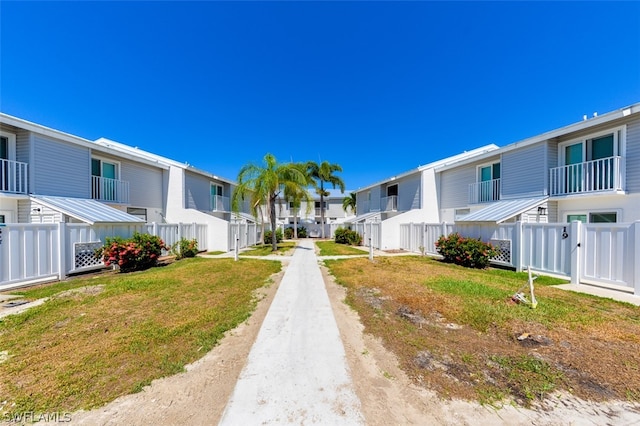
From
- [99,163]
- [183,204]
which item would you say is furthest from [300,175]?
[99,163]

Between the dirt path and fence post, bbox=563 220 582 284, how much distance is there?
707cm

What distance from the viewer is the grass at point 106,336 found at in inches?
122

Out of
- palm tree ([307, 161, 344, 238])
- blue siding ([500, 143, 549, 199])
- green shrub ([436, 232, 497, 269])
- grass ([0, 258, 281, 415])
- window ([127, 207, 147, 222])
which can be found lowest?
grass ([0, 258, 281, 415])

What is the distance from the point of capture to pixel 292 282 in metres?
8.87

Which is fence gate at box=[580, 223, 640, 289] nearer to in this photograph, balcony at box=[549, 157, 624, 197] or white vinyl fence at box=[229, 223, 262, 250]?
balcony at box=[549, 157, 624, 197]

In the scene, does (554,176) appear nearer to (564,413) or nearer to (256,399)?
(564,413)

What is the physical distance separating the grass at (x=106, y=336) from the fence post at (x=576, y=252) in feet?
32.3

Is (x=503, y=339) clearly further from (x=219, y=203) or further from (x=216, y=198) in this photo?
(x=219, y=203)

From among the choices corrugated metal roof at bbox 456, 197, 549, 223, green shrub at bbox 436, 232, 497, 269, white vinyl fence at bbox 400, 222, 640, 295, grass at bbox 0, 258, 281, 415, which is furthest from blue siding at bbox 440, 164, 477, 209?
grass at bbox 0, 258, 281, 415

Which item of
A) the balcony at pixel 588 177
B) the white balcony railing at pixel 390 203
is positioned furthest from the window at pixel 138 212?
the balcony at pixel 588 177

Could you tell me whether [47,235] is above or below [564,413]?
above

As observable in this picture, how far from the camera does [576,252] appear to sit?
8.19 meters

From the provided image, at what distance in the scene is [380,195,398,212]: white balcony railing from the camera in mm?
25250

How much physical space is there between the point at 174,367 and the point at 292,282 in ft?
17.8
